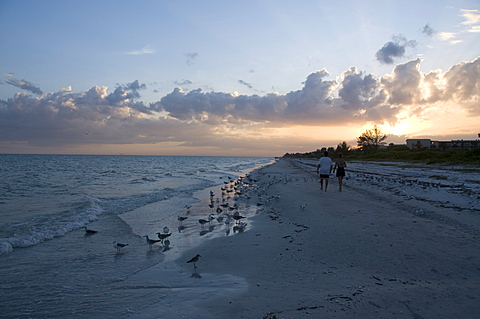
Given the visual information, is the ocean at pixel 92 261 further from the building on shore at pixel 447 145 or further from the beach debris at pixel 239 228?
Result: the building on shore at pixel 447 145

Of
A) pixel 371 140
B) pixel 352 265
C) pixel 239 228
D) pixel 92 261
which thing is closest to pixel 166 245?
pixel 92 261

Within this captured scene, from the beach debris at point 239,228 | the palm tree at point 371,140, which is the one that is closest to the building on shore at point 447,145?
the palm tree at point 371,140

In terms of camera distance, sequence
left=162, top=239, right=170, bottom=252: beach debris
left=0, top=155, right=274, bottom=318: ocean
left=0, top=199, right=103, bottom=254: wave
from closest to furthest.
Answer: left=0, top=155, right=274, bottom=318: ocean → left=162, top=239, right=170, bottom=252: beach debris → left=0, top=199, right=103, bottom=254: wave

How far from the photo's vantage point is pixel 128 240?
343 inches

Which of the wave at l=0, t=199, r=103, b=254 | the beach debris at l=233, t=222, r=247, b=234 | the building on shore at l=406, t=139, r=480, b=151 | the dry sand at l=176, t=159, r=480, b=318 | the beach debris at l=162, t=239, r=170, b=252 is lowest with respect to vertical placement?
the wave at l=0, t=199, r=103, b=254

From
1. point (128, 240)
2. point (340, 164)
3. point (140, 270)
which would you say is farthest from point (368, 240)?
point (340, 164)

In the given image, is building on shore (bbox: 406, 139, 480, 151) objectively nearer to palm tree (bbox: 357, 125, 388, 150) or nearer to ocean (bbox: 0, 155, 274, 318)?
palm tree (bbox: 357, 125, 388, 150)

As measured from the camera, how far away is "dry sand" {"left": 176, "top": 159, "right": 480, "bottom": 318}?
3.86 metres

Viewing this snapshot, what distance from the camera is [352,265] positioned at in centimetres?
535

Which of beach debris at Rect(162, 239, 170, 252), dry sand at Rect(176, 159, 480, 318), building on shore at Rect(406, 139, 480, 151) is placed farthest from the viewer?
building on shore at Rect(406, 139, 480, 151)

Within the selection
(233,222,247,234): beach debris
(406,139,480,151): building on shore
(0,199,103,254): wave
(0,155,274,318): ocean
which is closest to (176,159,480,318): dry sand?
(233,222,247,234): beach debris

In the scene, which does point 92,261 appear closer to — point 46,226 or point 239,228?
point 239,228

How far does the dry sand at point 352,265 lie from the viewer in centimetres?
386

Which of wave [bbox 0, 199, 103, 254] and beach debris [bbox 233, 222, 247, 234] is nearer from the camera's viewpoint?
wave [bbox 0, 199, 103, 254]
